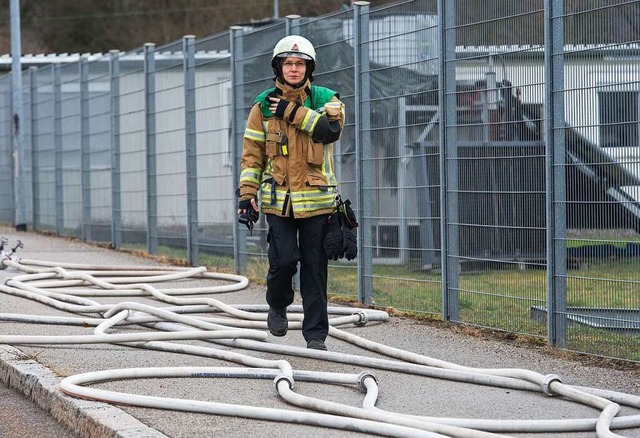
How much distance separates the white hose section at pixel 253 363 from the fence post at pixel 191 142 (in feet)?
7.94

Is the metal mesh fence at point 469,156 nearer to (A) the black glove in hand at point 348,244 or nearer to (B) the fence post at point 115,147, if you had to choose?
(A) the black glove in hand at point 348,244

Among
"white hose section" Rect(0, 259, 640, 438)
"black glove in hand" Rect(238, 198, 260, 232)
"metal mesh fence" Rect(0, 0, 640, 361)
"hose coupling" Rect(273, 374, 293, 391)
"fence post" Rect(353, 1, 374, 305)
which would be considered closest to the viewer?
"white hose section" Rect(0, 259, 640, 438)

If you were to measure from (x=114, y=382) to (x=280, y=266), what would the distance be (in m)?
1.53

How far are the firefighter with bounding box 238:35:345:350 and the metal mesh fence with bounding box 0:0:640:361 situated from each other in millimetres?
1378

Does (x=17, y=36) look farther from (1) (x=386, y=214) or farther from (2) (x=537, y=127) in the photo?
(2) (x=537, y=127)

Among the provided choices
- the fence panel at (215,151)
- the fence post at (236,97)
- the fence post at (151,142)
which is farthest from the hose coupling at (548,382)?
the fence post at (151,142)

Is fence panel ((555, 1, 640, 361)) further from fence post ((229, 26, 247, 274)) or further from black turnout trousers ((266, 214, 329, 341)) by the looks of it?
fence post ((229, 26, 247, 274))

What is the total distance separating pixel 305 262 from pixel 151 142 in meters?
8.09

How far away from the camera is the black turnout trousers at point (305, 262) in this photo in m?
7.91

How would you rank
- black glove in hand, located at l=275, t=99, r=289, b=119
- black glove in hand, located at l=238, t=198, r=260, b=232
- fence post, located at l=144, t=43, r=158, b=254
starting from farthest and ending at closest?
fence post, located at l=144, t=43, r=158, b=254 → black glove in hand, located at l=238, t=198, r=260, b=232 → black glove in hand, located at l=275, t=99, r=289, b=119

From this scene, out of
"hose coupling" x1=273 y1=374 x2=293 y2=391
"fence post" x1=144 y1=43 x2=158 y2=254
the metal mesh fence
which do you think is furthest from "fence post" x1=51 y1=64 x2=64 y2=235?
"hose coupling" x1=273 y1=374 x2=293 y2=391

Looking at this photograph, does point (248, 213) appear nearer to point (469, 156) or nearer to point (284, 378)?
point (284, 378)

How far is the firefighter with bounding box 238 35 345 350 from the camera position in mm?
7809

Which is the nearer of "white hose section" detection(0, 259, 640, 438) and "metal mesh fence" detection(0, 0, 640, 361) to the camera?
"white hose section" detection(0, 259, 640, 438)
